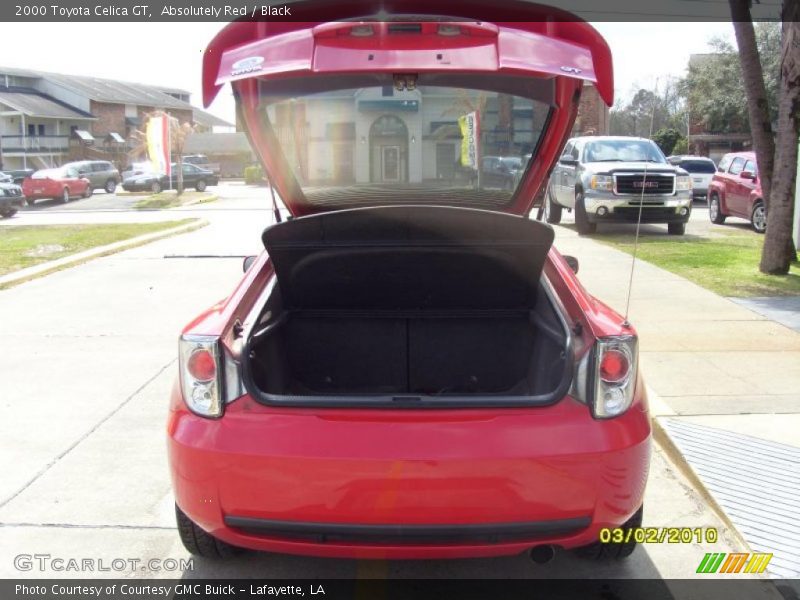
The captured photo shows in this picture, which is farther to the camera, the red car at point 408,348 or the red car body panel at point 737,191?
the red car body panel at point 737,191

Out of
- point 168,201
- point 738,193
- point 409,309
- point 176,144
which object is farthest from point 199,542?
point 176,144

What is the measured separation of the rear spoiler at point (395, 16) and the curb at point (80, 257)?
830cm

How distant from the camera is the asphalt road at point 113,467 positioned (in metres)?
3.36

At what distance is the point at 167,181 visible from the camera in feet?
135

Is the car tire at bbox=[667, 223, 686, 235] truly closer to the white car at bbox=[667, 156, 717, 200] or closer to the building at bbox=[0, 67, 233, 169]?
the white car at bbox=[667, 156, 717, 200]

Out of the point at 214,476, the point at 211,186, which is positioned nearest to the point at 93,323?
the point at 214,476

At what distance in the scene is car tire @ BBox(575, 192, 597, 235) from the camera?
48.8 ft

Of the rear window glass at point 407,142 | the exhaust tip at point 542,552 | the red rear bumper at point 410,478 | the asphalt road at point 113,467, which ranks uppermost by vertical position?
the rear window glass at point 407,142

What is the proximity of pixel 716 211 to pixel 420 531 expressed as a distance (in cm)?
1710

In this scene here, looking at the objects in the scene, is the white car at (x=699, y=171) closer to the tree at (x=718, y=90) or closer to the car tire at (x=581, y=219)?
the car tire at (x=581, y=219)

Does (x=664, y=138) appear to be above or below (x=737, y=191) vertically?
above

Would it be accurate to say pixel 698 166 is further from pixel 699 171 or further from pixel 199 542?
pixel 199 542

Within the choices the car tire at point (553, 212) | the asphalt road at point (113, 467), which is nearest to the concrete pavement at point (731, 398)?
the asphalt road at point (113, 467)

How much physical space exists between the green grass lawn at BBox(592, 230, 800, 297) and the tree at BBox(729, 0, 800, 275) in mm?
423
